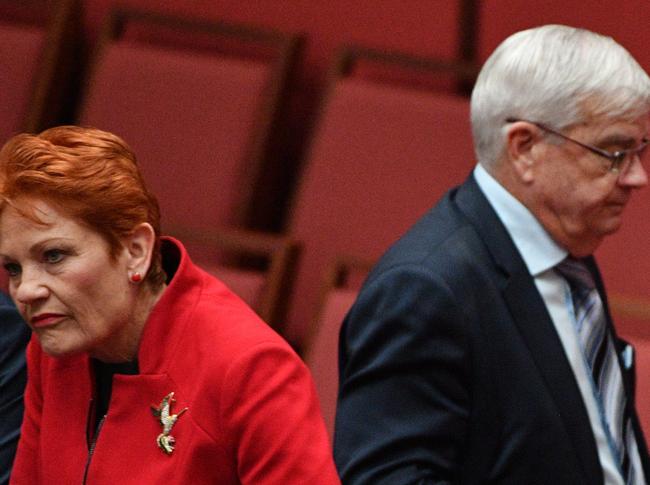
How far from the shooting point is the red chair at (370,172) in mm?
1297

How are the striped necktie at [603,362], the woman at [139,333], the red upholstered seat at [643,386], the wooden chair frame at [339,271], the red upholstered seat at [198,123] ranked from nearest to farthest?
the woman at [139,333] < the striped necktie at [603,362] < the red upholstered seat at [643,386] < the wooden chair frame at [339,271] < the red upholstered seat at [198,123]

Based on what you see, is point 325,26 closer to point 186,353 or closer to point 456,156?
point 456,156

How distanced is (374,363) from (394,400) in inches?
0.9

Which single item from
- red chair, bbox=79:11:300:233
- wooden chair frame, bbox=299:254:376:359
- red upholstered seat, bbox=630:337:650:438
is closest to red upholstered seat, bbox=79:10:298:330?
red chair, bbox=79:11:300:233

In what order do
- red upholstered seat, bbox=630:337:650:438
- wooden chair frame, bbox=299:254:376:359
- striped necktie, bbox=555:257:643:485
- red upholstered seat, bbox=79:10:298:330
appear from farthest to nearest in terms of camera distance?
1. red upholstered seat, bbox=79:10:298:330
2. wooden chair frame, bbox=299:254:376:359
3. red upholstered seat, bbox=630:337:650:438
4. striped necktie, bbox=555:257:643:485

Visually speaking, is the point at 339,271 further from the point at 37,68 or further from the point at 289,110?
the point at 37,68

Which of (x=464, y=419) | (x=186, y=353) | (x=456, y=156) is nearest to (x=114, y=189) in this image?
(x=186, y=353)

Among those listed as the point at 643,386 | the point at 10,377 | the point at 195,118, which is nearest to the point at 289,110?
the point at 195,118

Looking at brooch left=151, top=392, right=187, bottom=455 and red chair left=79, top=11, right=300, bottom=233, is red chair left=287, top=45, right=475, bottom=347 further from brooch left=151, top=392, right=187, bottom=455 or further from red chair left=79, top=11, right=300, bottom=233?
brooch left=151, top=392, right=187, bottom=455

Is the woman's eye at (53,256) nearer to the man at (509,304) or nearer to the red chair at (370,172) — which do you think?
the man at (509,304)

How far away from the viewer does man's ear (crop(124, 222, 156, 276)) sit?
27.3 inches

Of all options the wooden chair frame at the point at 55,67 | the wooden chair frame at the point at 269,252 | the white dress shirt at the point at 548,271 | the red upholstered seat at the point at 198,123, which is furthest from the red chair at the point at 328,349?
the wooden chair frame at the point at 55,67

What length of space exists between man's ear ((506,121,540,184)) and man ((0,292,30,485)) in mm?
326

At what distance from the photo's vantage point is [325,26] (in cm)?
148
